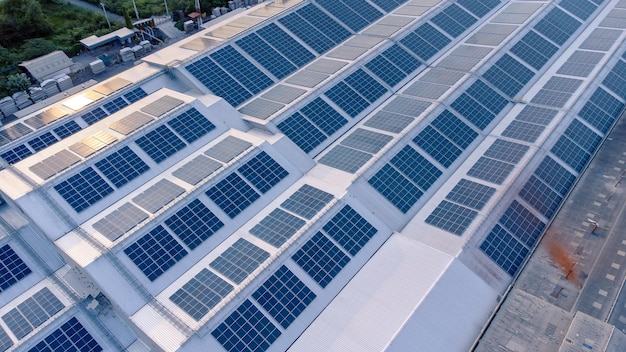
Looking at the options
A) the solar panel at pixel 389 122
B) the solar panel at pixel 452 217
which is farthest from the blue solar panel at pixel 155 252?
the solar panel at pixel 389 122

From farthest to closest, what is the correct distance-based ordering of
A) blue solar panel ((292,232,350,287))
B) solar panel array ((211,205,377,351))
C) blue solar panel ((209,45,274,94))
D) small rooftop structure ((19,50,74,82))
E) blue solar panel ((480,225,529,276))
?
small rooftop structure ((19,50,74,82))
blue solar panel ((209,45,274,94))
blue solar panel ((480,225,529,276))
blue solar panel ((292,232,350,287))
solar panel array ((211,205,377,351))

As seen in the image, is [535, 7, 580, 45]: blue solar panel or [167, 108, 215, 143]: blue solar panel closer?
[167, 108, 215, 143]: blue solar panel

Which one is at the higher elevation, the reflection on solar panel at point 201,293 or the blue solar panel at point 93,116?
the blue solar panel at point 93,116

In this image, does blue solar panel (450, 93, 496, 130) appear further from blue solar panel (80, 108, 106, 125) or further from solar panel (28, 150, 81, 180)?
solar panel (28, 150, 81, 180)

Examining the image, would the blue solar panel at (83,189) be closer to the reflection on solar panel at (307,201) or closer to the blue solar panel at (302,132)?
the reflection on solar panel at (307,201)

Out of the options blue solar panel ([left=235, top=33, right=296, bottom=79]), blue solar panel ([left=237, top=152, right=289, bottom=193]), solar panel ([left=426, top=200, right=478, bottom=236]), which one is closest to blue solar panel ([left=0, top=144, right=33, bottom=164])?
blue solar panel ([left=237, top=152, right=289, bottom=193])

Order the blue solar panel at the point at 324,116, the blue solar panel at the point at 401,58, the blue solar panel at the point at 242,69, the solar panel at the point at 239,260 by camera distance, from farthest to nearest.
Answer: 1. the blue solar panel at the point at 401,58
2. the blue solar panel at the point at 242,69
3. the blue solar panel at the point at 324,116
4. the solar panel at the point at 239,260

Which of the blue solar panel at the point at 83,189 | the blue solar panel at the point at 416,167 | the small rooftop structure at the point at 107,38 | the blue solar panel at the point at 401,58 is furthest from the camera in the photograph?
the small rooftop structure at the point at 107,38

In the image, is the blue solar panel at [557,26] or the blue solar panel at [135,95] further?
the blue solar panel at [557,26]
